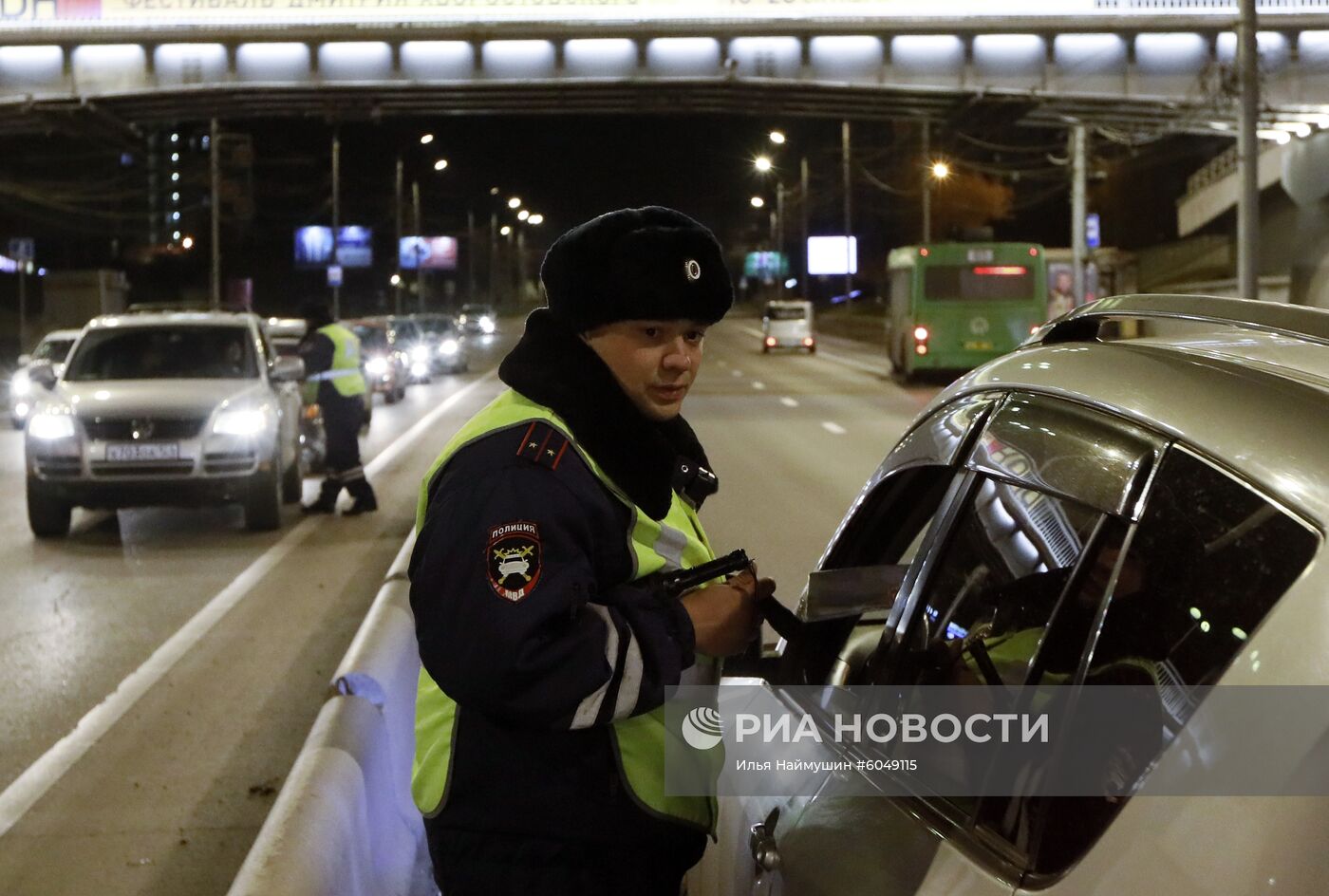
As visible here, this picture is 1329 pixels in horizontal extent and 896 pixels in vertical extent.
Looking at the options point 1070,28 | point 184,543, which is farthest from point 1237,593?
point 1070,28

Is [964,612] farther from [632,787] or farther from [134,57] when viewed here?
[134,57]

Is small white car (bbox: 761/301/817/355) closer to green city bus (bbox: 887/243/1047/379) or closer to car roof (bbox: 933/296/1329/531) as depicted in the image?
green city bus (bbox: 887/243/1047/379)

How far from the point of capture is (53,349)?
2625cm

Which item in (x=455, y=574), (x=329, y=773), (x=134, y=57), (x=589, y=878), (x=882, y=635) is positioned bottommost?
(x=329, y=773)

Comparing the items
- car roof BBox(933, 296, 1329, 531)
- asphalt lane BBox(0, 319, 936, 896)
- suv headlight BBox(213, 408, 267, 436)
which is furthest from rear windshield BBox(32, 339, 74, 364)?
car roof BBox(933, 296, 1329, 531)

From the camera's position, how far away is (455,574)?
2.29 m

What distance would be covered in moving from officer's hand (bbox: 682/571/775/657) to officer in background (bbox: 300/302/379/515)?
39.6ft

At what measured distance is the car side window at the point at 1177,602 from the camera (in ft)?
5.85

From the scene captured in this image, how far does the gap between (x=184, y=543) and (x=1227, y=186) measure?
173ft

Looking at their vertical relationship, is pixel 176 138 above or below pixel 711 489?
above

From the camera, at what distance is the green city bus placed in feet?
111

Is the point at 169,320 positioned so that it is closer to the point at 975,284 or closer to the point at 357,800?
the point at 357,800

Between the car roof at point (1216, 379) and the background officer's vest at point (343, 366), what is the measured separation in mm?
12028

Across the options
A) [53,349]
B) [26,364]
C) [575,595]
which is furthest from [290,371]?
[53,349]
